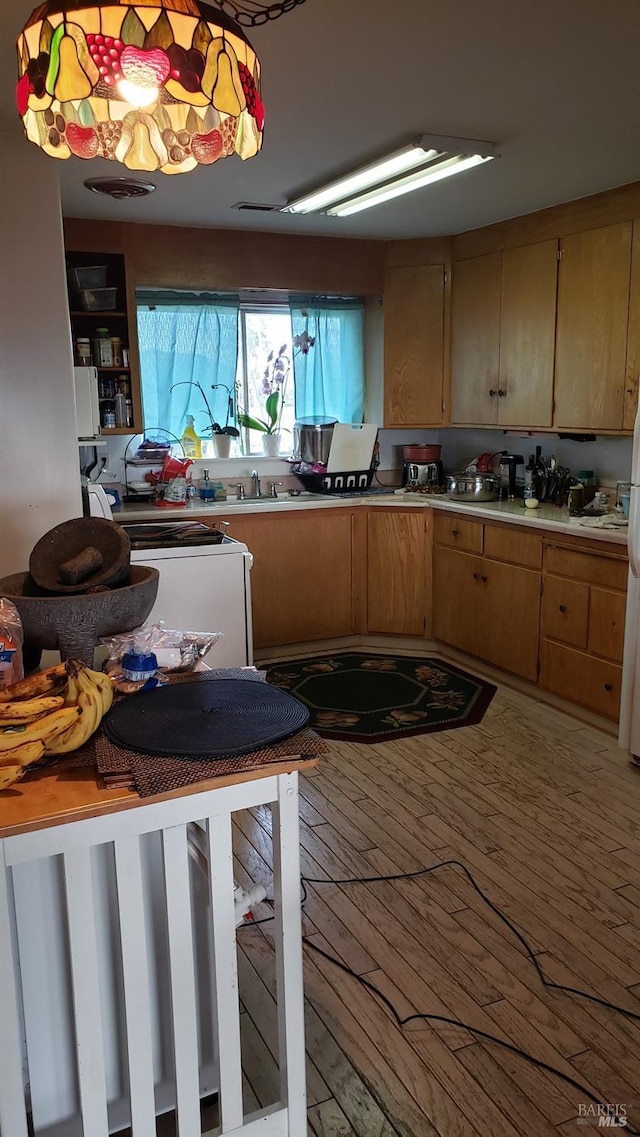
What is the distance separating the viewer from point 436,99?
261 centimetres

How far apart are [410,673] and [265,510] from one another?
1192mm

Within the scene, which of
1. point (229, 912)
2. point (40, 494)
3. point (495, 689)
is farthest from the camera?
point (495, 689)

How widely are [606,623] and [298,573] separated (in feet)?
5.84

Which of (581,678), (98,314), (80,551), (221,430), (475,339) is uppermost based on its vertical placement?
(98,314)

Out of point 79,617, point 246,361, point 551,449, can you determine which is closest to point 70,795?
point 79,617

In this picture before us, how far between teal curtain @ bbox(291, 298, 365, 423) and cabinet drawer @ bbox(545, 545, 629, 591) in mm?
1940

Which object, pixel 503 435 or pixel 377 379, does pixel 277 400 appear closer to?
pixel 377 379

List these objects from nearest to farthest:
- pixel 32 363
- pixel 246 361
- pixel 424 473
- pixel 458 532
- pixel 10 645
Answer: pixel 10 645, pixel 32 363, pixel 458 532, pixel 246 361, pixel 424 473

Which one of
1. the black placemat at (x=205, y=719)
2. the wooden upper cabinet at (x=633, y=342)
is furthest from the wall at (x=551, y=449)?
the black placemat at (x=205, y=719)

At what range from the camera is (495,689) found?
433cm

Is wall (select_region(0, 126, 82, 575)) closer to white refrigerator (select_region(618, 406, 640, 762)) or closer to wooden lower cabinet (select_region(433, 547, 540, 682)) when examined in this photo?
white refrigerator (select_region(618, 406, 640, 762))

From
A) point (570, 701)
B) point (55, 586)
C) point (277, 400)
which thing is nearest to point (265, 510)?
point (277, 400)

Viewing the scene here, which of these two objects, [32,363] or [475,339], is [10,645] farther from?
[475,339]

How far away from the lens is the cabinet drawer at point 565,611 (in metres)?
3.74
